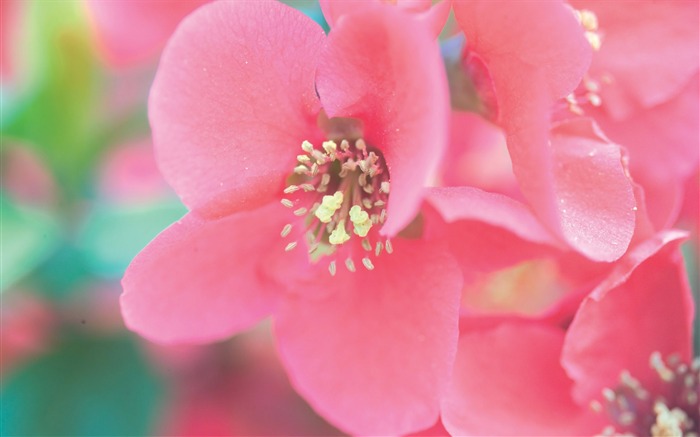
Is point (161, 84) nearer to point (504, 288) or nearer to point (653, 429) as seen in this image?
point (504, 288)

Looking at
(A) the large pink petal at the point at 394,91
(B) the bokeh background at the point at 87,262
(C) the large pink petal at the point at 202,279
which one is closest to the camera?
(A) the large pink petal at the point at 394,91

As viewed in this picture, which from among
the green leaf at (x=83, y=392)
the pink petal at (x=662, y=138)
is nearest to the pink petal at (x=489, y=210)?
the pink petal at (x=662, y=138)

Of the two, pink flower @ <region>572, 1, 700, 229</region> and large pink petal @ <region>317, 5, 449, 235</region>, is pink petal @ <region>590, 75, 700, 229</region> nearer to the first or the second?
pink flower @ <region>572, 1, 700, 229</region>

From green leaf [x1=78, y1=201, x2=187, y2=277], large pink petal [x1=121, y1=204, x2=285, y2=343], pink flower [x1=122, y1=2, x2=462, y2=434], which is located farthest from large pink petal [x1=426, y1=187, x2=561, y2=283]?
green leaf [x1=78, y1=201, x2=187, y2=277]

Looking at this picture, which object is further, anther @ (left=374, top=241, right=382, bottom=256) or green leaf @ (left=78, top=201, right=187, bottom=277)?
green leaf @ (left=78, top=201, right=187, bottom=277)

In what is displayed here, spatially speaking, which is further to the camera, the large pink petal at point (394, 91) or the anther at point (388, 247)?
the anther at point (388, 247)

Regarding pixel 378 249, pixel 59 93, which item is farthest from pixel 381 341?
pixel 59 93

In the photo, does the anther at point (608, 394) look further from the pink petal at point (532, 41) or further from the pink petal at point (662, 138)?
the pink petal at point (532, 41)

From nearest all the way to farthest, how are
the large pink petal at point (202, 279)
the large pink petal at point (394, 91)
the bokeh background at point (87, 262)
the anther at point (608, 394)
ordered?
the large pink petal at point (394, 91)
the large pink petal at point (202, 279)
the anther at point (608, 394)
the bokeh background at point (87, 262)
